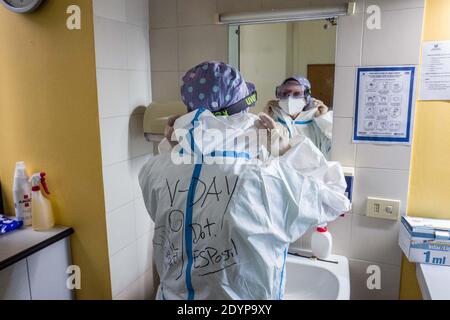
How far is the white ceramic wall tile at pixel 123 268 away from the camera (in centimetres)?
155

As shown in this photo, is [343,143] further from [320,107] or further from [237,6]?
[237,6]

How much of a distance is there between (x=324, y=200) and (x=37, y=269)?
1153 millimetres

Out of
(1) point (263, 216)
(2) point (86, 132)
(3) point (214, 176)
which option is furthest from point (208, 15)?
(1) point (263, 216)

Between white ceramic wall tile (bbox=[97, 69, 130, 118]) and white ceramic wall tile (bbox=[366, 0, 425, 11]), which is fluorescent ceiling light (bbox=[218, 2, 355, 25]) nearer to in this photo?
white ceramic wall tile (bbox=[366, 0, 425, 11])

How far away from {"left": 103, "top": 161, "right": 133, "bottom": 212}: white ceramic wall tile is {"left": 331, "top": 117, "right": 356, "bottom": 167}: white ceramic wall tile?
0.89m

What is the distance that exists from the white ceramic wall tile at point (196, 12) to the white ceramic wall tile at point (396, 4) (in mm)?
624

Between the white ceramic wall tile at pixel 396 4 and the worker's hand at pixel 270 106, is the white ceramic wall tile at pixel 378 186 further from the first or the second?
the white ceramic wall tile at pixel 396 4

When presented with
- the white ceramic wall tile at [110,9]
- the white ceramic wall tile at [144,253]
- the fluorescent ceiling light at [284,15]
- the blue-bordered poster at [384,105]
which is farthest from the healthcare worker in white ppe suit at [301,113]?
the white ceramic wall tile at [144,253]

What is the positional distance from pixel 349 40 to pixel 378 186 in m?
0.56

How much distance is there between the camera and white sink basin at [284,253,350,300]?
53.0 inches

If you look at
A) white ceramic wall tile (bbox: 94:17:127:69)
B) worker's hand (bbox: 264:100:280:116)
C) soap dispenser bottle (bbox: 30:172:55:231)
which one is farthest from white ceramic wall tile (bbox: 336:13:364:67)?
soap dispenser bottle (bbox: 30:172:55:231)

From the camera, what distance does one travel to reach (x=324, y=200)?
40.6 inches

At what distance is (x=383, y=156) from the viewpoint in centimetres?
134
